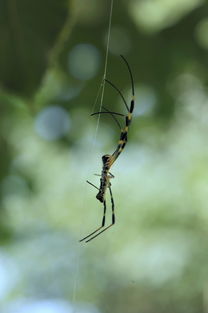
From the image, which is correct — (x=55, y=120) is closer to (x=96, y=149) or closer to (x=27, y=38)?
(x=96, y=149)

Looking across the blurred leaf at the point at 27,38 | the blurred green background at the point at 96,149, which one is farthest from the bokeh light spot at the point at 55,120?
the blurred leaf at the point at 27,38

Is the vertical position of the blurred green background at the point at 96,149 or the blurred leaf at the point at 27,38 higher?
the blurred green background at the point at 96,149

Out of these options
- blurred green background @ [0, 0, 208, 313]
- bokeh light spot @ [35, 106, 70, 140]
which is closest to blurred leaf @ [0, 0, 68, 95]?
blurred green background @ [0, 0, 208, 313]

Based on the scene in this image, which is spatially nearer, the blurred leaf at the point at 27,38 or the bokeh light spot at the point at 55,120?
the blurred leaf at the point at 27,38

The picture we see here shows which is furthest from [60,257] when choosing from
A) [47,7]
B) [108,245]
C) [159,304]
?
[47,7]

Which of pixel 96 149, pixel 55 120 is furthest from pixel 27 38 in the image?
pixel 96 149

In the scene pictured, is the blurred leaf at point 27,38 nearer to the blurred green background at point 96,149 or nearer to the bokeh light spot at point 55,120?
the blurred green background at point 96,149

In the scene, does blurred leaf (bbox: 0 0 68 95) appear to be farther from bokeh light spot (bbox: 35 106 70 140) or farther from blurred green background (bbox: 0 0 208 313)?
bokeh light spot (bbox: 35 106 70 140)

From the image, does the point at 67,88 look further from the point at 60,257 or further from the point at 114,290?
A: the point at 114,290
